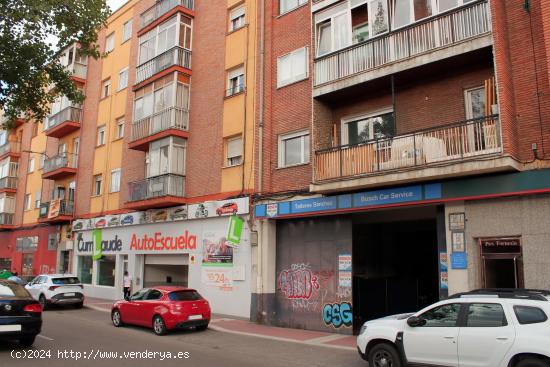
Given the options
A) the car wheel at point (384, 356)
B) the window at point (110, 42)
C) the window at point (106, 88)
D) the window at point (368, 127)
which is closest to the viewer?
the car wheel at point (384, 356)

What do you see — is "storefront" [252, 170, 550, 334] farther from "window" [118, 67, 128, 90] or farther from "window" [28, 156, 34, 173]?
"window" [28, 156, 34, 173]

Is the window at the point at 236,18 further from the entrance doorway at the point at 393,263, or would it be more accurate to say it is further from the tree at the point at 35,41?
the entrance doorway at the point at 393,263

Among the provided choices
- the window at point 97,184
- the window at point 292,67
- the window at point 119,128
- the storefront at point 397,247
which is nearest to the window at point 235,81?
the window at point 292,67

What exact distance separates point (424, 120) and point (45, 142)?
92.6 ft

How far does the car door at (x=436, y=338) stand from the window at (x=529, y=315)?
35.6 inches

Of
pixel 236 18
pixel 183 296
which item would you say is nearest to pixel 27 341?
pixel 183 296

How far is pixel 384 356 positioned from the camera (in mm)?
8281

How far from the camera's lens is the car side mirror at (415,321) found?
25.9 feet

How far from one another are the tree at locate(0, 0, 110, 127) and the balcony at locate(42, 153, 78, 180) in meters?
13.0

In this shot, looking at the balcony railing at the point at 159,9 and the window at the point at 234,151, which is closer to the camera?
the window at the point at 234,151

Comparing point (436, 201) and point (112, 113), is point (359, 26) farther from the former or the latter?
point (112, 113)

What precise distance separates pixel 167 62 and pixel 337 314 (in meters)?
13.5

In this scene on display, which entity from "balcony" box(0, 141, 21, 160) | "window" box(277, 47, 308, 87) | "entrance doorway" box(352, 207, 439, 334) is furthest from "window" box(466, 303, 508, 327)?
"balcony" box(0, 141, 21, 160)

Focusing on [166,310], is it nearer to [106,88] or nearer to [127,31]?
[106,88]
